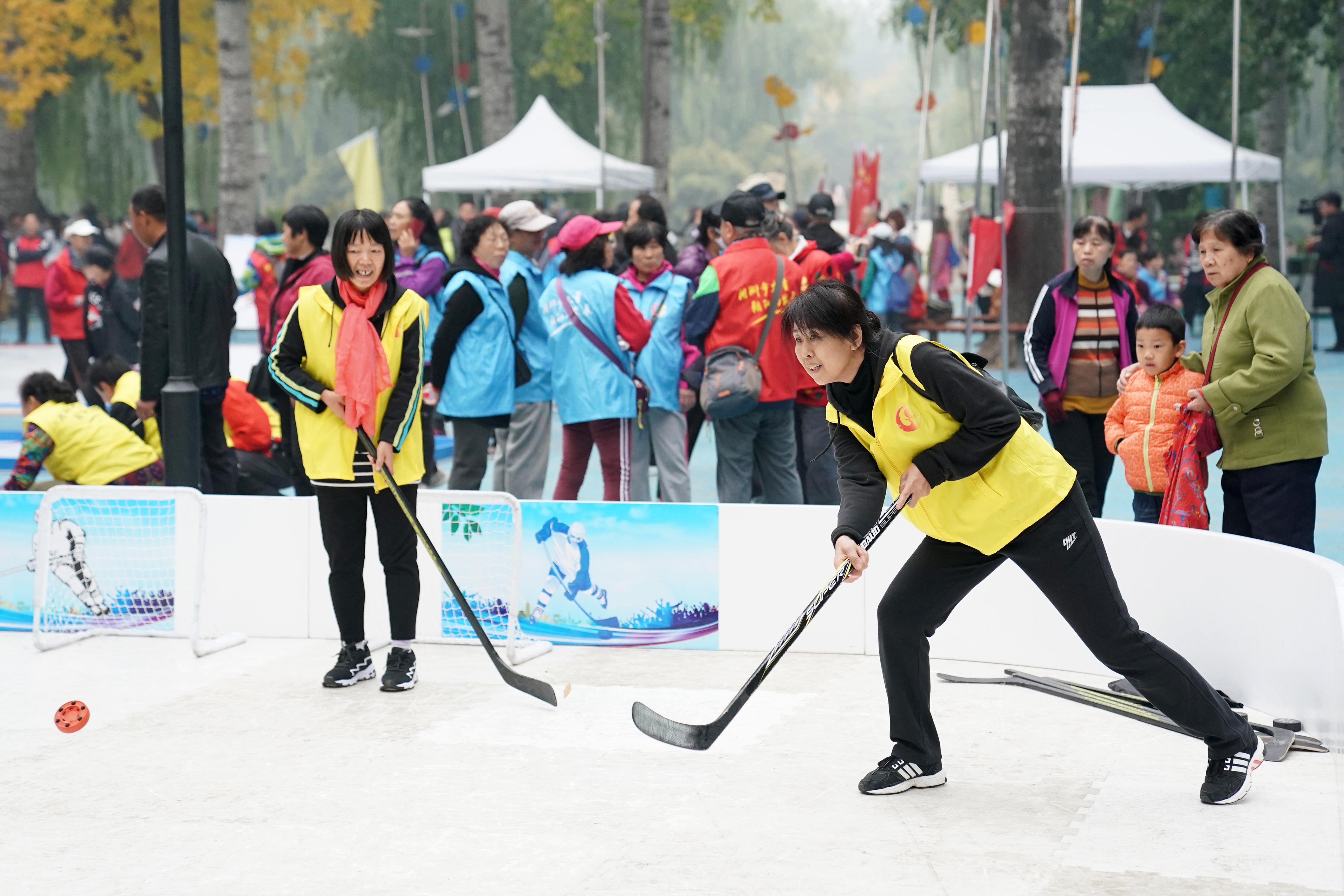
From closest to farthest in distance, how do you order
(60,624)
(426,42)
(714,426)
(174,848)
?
1. (174,848)
2. (60,624)
3. (714,426)
4. (426,42)

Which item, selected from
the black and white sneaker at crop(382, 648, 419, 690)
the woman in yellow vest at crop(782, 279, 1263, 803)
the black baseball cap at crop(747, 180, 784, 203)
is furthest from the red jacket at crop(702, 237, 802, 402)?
the woman in yellow vest at crop(782, 279, 1263, 803)

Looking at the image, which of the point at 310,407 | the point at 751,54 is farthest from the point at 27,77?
the point at 751,54

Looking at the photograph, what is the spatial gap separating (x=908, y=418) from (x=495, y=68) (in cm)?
1618

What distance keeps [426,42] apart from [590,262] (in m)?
23.2

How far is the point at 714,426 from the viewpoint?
7.26 metres

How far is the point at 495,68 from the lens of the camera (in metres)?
19.1

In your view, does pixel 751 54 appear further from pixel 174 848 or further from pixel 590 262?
pixel 174 848

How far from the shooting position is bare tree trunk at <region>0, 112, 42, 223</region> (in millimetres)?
25203

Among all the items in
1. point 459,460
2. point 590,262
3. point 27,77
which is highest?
point 27,77

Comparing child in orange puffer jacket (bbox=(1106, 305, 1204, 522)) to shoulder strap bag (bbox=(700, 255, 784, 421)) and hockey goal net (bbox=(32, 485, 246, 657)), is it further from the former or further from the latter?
hockey goal net (bbox=(32, 485, 246, 657))

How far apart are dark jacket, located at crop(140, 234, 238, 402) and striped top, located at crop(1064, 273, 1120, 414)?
4042 millimetres

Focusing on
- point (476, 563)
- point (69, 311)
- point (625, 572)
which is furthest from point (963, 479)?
point (69, 311)

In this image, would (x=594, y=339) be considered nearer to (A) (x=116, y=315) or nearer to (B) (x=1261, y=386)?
(B) (x=1261, y=386)

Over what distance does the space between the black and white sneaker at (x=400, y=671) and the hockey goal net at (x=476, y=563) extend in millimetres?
584
